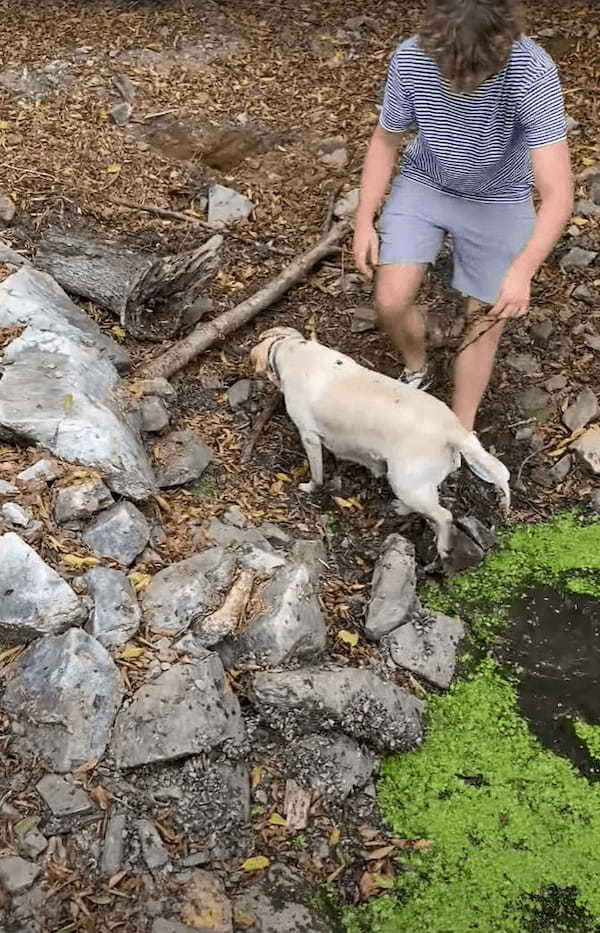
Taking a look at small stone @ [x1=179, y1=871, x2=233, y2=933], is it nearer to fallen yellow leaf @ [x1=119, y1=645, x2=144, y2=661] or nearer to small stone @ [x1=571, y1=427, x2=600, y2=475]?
fallen yellow leaf @ [x1=119, y1=645, x2=144, y2=661]

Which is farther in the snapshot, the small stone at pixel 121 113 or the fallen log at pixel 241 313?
the small stone at pixel 121 113

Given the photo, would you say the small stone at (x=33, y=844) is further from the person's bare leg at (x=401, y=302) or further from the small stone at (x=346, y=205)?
the small stone at (x=346, y=205)

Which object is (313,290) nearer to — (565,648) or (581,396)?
(581,396)

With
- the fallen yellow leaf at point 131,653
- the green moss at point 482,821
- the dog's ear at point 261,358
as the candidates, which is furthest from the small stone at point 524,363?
the fallen yellow leaf at point 131,653

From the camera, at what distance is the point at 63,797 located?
290cm

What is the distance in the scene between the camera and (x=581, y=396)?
15.7 ft

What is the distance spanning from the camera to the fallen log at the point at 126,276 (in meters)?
5.02

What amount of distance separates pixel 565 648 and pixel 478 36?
7.79ft

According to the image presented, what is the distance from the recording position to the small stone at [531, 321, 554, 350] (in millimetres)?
5129

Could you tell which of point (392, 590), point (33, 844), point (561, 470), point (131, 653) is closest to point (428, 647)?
point (392, 590)

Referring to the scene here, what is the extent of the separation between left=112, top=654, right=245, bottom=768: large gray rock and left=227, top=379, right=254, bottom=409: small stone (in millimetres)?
1871

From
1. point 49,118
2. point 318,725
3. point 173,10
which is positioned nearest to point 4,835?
point 318,725

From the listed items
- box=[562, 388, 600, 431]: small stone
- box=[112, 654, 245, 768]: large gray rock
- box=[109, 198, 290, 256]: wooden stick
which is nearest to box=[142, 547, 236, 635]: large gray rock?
box=[112, 654, 245, 768]: large gray rock

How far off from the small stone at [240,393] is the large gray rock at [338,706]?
185cm
